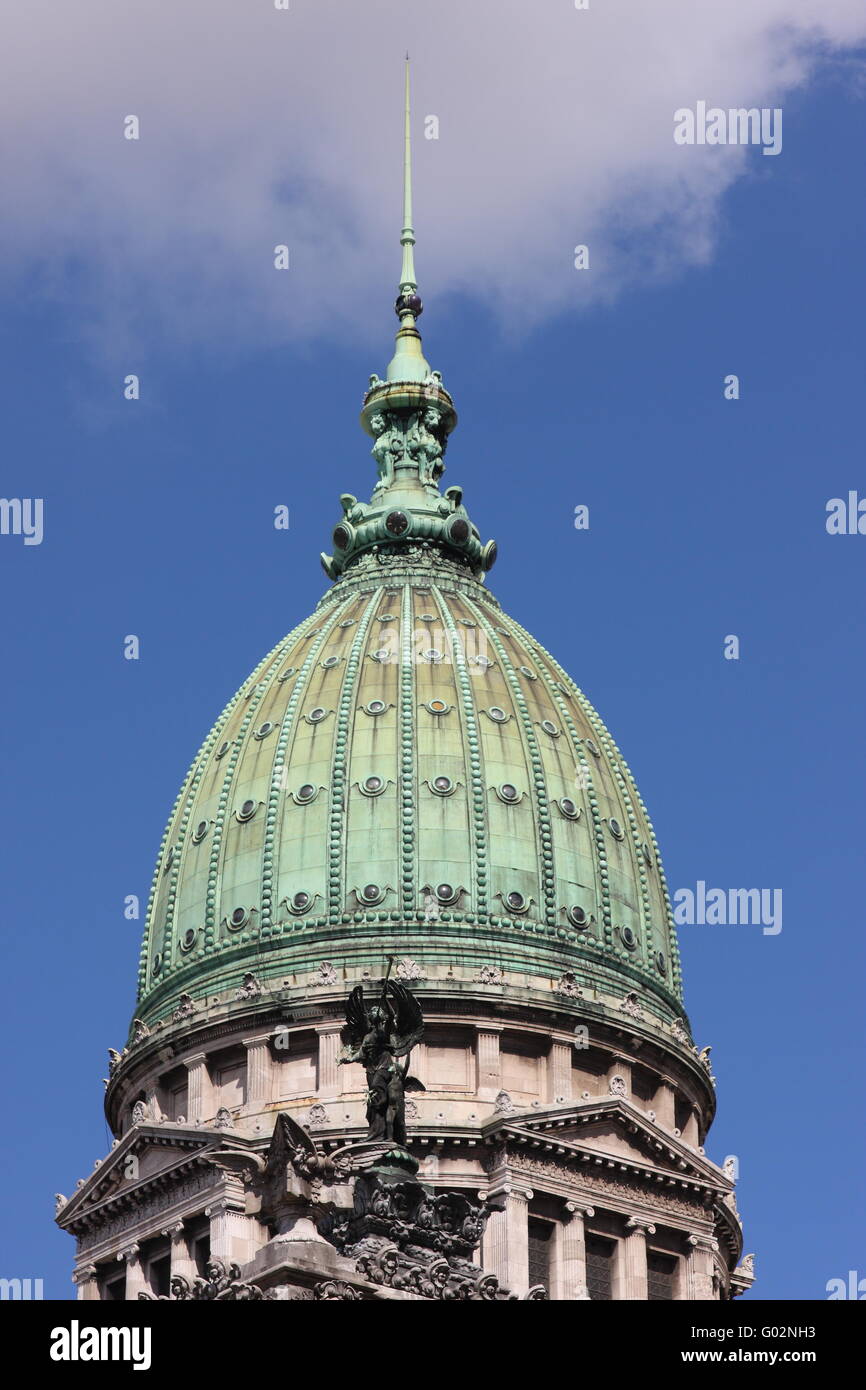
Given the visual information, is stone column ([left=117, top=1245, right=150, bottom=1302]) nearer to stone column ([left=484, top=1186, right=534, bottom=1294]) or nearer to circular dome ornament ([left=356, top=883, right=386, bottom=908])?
stone column ([left=484, top=1186, right=534, bottom=1294])

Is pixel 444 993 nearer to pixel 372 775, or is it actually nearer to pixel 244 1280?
pixel 372 775

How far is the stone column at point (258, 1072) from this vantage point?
105056 mm

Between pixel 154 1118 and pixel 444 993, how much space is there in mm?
10774

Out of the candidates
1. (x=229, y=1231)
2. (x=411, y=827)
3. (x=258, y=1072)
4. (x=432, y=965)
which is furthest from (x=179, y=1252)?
(x=411, y=827)

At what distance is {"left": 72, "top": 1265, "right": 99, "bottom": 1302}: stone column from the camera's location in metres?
108

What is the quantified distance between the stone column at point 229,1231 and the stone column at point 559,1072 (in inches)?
433

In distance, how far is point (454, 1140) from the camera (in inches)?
4018

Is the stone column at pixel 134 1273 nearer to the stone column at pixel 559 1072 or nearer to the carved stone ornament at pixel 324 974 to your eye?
the carved stone ornament at pixel 324 974

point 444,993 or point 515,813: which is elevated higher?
point 515,813

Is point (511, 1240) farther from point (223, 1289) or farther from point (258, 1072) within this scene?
point (223, 1289)

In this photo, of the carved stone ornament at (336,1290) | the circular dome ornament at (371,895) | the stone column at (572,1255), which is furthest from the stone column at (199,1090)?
the carved stone ornament at (336,1290)

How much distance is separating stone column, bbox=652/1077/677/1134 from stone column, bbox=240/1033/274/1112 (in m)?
13.4
